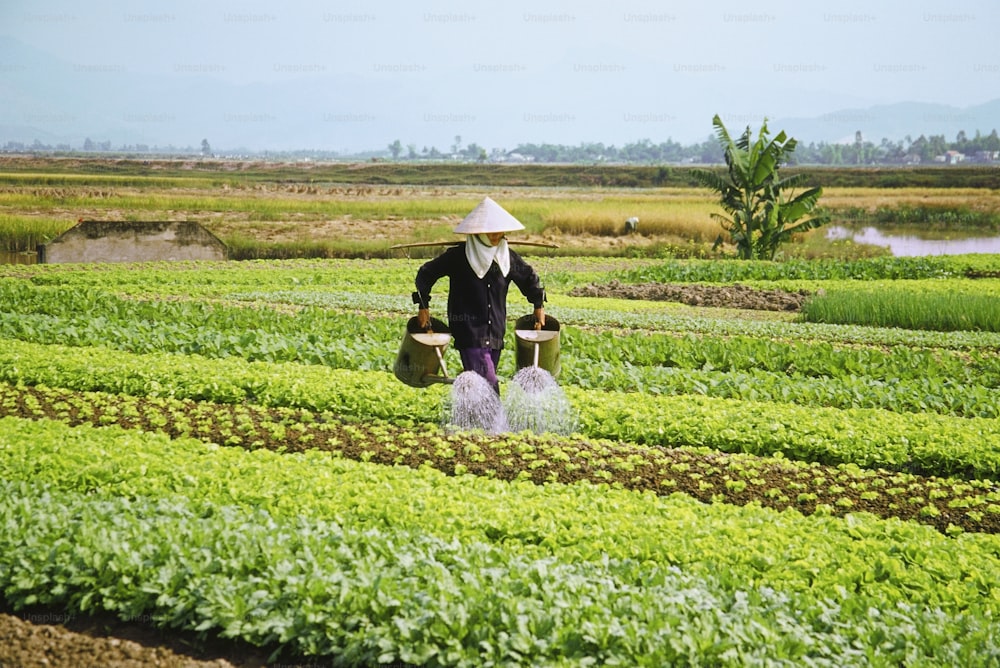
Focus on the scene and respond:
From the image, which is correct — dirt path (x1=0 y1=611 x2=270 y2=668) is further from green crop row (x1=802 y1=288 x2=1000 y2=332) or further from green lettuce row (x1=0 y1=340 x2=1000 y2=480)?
green crop row (x1=802 y1=288 x2=1000 y2=332)

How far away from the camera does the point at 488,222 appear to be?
7.91 metres

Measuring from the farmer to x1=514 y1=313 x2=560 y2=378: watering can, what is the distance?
11 centimetres

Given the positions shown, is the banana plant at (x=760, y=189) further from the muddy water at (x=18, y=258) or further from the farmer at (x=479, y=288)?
the farmer at (x=479, y=288)

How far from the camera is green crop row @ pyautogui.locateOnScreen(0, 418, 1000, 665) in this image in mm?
4504

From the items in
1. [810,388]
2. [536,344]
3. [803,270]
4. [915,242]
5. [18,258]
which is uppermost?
[536,344]

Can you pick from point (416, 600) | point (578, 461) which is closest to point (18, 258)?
point (578, 461)

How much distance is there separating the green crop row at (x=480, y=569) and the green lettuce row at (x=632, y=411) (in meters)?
1.82

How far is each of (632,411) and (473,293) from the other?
1724 millimetres

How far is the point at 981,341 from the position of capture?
1427cm

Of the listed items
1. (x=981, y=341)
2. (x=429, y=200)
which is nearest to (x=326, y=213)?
(x=429, y=200)

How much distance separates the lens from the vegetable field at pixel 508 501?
464 cm

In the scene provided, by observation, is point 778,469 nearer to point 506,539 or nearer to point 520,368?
point 520,368

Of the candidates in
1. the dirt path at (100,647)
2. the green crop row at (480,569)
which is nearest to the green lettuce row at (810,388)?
the green crop row at (480,569)

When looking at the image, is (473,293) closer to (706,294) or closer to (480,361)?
(480,361)
